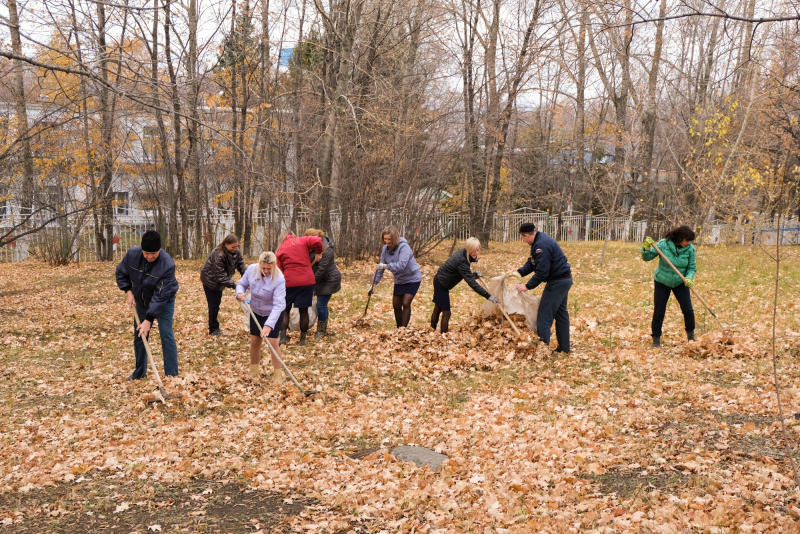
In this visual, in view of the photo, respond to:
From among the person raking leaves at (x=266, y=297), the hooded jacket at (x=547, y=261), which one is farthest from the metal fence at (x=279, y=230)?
the person raking leaves at (x=266, y=297)

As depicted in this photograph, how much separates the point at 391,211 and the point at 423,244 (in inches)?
57.1

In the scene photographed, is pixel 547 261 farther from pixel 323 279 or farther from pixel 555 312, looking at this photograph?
pixel 323 279

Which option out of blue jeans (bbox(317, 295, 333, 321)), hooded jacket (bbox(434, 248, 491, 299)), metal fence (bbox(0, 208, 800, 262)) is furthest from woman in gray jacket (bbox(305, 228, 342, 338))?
metal fence (bbox(0, 208, 800, 262))

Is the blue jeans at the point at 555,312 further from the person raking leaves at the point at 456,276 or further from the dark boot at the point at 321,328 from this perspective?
the dark boot at the point at 321,328

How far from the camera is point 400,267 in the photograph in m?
9.37

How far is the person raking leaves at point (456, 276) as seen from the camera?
879cm

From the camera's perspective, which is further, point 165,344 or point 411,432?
point 165,344

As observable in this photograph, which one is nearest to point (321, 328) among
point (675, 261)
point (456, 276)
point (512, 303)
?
point (456, 276)

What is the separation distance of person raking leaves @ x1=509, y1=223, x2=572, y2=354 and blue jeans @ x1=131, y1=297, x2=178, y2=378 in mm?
4072

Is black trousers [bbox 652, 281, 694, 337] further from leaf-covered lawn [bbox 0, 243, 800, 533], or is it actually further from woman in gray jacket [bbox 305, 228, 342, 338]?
woman in gray jacket [bbox 305, 228, 342, 338]

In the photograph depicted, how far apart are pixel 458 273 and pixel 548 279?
1339 millimetres

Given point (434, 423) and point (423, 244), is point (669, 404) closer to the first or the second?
point (434, 423)

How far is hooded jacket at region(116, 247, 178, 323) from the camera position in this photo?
713 cm

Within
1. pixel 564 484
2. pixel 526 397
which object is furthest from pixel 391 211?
pixel 564 484
